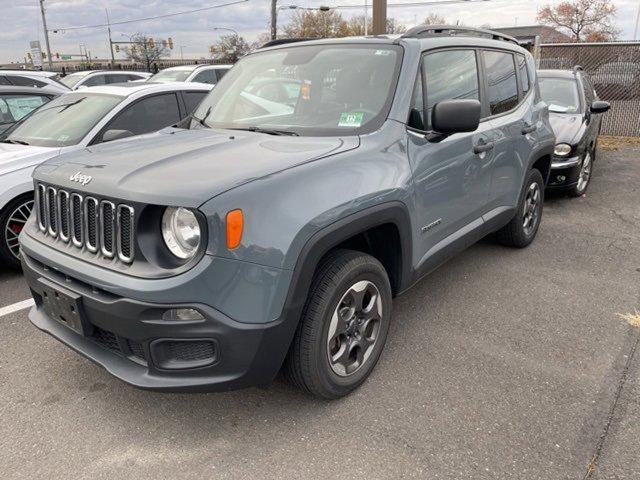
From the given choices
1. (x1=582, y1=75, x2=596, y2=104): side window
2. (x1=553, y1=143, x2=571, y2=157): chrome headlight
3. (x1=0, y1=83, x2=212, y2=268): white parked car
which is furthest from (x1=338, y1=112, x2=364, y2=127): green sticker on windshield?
(x1=582, y1=75, x2=596, y2=104): side window

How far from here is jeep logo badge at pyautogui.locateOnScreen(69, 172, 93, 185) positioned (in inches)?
94.8

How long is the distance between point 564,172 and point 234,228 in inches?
221

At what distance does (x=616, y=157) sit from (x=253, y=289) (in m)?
9.77

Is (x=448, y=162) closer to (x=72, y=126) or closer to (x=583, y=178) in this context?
(x=72, y=126)

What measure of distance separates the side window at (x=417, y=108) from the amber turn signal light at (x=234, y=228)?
1374mm

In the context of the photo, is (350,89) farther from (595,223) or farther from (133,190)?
(595,223)

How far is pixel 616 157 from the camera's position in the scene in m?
9.81

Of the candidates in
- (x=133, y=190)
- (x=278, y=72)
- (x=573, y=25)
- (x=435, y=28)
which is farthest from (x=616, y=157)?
(x=573, y=25)

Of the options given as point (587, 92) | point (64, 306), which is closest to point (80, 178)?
point (64, 306)

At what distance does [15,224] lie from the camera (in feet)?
14.6

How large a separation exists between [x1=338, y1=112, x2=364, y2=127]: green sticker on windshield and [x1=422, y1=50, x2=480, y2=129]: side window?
0.46 metres

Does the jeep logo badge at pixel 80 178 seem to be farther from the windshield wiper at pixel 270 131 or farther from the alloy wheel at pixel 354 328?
the alloy wheel at pixel 354 328

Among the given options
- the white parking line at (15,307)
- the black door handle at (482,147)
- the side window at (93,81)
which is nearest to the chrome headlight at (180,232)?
the black door handle at (482,147)

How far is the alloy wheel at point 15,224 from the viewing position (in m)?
4.42
